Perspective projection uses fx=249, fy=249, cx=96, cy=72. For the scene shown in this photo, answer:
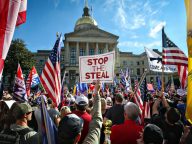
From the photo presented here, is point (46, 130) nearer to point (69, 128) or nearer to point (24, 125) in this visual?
point (69, 128)

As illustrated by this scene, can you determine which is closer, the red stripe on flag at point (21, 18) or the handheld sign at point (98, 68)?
the red stripe on flag at point (21, 18)

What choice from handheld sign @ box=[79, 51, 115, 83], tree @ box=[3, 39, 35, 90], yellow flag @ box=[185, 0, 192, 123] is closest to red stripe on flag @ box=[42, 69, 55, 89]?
handheld sign @ box=[79, 51, 115, 83]

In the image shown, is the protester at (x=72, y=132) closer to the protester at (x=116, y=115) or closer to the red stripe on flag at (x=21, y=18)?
the red stripe on flag at (x=21, y=18)

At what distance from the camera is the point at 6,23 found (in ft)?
7.13

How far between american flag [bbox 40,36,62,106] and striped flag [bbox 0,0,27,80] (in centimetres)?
326

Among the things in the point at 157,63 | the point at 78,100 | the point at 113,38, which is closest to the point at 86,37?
the point at 113,38

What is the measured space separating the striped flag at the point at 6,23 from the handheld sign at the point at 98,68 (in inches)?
125

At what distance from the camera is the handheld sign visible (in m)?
5.29

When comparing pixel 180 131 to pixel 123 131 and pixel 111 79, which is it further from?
pixel 111 79

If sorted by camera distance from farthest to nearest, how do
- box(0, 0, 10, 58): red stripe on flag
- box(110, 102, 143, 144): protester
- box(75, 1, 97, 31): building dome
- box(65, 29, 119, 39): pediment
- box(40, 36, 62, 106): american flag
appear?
box(75, 1, 97, 31): building dome
box(65, 29, 119, 39): pediment
box(40, 36, 62, 106): american flag
box(110, 102, 143, 144): protester
box(0, 0, 10, 58): red stripe on flag

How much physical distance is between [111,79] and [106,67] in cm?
33

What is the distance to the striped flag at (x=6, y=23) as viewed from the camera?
82.1 inches

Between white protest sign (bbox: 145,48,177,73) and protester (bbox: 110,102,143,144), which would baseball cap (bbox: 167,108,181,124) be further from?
white protest sign (bbox: 145,48,177,73)

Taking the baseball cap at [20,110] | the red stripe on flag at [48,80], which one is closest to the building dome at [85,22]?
the red stripe on flag at [48,80]
